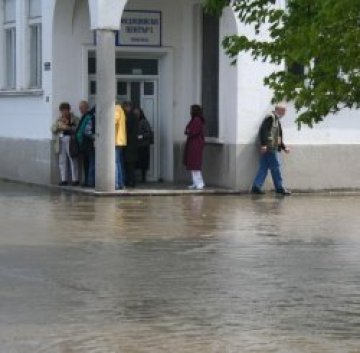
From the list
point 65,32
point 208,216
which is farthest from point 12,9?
point 208,216

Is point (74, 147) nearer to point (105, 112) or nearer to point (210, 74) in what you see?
point (105, 112)

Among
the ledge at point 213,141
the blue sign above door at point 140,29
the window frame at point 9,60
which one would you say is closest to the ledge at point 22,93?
the window frame at point 9,60

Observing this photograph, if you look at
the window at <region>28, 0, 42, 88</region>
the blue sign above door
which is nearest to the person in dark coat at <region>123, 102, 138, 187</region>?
the blue sign above door

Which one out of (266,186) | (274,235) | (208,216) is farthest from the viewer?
(266,186)

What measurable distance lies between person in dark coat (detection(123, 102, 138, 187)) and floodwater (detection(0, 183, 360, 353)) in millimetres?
3165

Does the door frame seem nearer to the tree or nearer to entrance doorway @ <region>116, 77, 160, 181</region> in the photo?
entrance doorway @ <region>116, 77, 160, 181</region>

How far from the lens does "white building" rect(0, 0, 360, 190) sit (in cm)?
2320

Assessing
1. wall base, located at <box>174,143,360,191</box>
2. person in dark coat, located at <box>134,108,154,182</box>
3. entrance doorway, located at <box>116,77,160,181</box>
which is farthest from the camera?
entrance doorway, located at <box>116,77,160,181</box>

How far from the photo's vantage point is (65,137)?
79.8 ft

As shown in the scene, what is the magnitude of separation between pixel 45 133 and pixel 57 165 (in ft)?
2.81

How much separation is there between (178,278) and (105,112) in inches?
401

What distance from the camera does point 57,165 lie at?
24969mm

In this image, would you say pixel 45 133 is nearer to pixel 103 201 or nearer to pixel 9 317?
pixel 103 201

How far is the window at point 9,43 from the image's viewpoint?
90.1 feet
